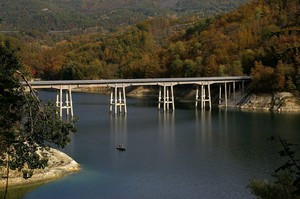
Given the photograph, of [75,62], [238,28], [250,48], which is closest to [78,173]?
[250,48]

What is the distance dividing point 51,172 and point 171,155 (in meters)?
10.2

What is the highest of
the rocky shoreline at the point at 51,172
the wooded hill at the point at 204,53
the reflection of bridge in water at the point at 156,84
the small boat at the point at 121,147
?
the wooded hill at the point at 204,53

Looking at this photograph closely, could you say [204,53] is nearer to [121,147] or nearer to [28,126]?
[121,147]

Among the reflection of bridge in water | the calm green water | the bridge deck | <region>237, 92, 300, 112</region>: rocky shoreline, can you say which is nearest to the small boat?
the calm green water

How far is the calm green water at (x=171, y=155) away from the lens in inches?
1185

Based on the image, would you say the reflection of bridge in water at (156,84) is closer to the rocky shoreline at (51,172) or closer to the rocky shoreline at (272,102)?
the rocky shoreline at (272,102)

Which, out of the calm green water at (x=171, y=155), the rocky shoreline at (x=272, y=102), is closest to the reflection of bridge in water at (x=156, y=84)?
the calm green water at (x=171, y=155)

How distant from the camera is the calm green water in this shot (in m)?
30.1

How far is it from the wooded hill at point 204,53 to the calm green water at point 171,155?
33.3ft

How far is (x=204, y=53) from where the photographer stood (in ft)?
309

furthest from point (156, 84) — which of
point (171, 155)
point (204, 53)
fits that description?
point (171, 155)

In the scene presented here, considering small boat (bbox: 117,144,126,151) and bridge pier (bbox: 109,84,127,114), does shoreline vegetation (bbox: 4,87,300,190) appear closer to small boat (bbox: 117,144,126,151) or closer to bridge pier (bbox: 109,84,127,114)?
small boat (bbox: 117,144,126,151)

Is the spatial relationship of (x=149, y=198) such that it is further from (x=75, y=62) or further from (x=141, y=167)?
(x=75, y=62)

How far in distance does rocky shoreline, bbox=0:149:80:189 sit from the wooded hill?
73.4 feet
